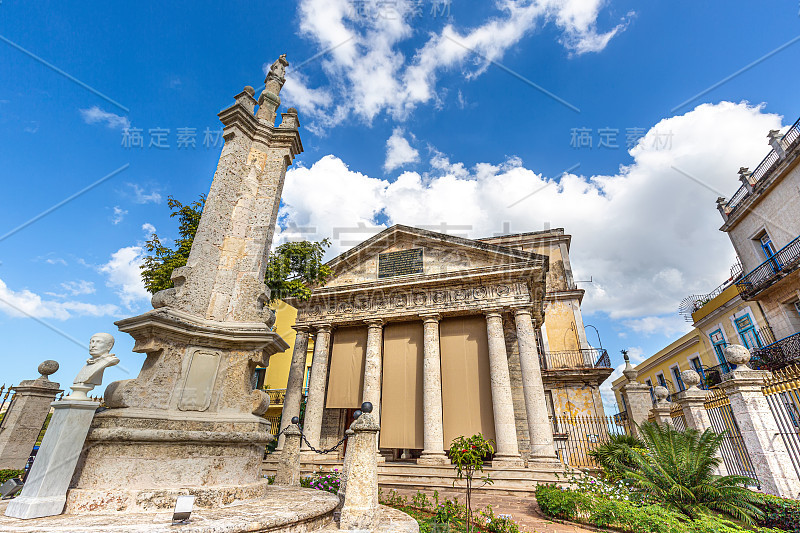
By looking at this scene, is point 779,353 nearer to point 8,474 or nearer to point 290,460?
point 290,460

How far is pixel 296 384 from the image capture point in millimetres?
13602

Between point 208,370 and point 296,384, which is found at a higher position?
point 296,384

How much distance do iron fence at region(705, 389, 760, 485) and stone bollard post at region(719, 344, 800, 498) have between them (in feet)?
1.40

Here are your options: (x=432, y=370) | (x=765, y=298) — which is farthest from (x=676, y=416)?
(x=765, y=298)

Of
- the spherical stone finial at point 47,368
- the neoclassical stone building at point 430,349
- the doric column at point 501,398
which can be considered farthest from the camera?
the neoclassical stone building at point 430,349

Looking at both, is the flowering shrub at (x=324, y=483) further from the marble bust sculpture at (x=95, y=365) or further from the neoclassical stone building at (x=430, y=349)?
the marble bust sculpture at (x=95, y=365)

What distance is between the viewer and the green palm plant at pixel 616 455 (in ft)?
32.5

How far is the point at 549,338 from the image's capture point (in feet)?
62.4

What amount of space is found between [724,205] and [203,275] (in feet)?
75.1

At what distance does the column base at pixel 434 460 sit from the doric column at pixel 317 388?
13.9 ft

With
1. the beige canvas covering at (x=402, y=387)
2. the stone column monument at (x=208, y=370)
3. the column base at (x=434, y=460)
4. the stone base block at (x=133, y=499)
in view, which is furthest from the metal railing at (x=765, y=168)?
the stone base block at (x=133, y=499)

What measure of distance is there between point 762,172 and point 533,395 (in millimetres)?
14361

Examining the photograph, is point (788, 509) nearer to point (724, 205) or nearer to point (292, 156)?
point (292, 156)

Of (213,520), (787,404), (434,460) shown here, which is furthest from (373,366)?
(787,404)
